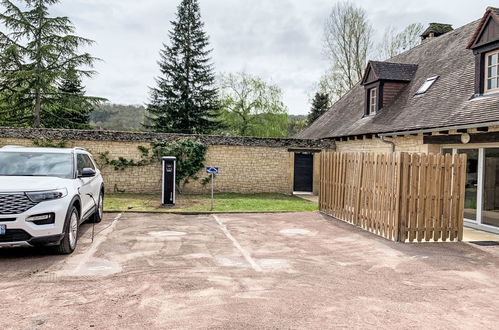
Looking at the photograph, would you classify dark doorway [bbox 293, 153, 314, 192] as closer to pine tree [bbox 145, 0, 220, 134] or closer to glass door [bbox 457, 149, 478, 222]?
glass door [bbox 457, 149, 478, 222]

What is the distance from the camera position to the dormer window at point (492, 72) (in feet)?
32.3

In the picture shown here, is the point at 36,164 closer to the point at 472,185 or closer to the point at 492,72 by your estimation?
the point at 472,185

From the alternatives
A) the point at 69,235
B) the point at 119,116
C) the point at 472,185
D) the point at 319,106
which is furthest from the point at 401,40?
the point at 119,116

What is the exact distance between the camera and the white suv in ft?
18.0

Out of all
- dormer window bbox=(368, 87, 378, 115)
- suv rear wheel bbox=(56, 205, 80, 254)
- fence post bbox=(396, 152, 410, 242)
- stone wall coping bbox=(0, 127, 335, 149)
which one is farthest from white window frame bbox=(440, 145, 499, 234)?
suv rear wheel bbox=(56, 205, 80, 254)

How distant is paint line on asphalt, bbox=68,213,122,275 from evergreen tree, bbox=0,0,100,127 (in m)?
16.8

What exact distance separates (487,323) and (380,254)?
114 inches

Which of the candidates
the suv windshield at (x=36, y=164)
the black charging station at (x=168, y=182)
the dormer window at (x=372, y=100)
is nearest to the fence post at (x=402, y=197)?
the suv windshield at (x=36, y=164)

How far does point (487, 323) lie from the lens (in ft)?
12.8

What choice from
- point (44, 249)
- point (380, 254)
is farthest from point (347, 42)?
point (44, 249)

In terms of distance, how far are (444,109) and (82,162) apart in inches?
399

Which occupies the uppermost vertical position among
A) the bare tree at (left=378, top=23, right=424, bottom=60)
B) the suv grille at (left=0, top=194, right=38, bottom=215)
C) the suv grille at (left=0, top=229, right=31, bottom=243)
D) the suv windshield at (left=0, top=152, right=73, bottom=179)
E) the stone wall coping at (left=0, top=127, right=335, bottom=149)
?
the bare tree at (left=378, top=23, right=424, bottom=60)

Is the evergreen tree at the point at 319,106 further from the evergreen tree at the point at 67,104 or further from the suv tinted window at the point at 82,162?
the suv tinted window at the point at 82,162

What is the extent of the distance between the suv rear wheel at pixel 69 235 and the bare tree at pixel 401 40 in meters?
26.0
